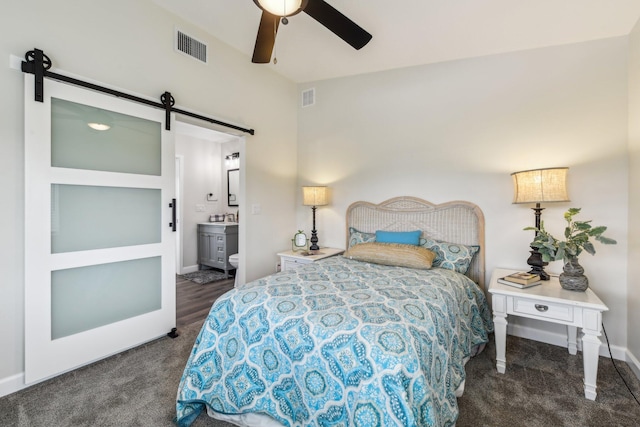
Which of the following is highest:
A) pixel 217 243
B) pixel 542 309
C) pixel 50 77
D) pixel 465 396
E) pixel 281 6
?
pixel 281 6

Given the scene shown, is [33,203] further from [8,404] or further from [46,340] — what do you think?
[8,404]

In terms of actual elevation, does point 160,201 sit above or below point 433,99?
below

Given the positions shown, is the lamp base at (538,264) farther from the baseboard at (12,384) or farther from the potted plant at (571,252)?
the baseboard at (12,384)

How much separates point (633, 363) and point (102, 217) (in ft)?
13.6

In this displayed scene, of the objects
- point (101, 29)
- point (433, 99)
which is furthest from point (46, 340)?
point (433, 99)

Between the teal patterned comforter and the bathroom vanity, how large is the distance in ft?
10.4

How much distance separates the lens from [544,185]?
7.25ft

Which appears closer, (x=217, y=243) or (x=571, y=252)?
(x=571, y=252)

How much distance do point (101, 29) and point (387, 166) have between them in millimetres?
2831

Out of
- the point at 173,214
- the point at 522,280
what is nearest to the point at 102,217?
the point at 173,214

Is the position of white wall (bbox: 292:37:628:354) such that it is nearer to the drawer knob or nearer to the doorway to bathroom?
the drawer knob

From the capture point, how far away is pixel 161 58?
2.55 meters

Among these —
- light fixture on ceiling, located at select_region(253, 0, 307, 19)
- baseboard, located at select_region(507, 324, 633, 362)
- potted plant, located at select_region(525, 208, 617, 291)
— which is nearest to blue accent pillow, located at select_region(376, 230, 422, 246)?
potted plant, located at select_region(525, 208, 617, 291)

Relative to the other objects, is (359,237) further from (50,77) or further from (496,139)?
(50,77)
